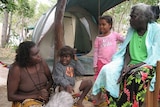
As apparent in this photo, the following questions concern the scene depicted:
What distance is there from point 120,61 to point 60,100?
906mm

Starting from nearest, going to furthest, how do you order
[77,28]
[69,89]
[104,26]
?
[69,89]
[104,26]
[77,28]

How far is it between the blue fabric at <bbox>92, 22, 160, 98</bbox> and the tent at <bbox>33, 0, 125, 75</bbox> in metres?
3.49

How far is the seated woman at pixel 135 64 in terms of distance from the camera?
102 inches

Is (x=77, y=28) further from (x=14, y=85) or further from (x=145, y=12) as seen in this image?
(x=14, y=85)

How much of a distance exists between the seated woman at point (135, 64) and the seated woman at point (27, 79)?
68 centimetres

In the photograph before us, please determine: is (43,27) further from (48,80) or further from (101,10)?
(48,80)

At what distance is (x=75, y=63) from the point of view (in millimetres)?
3002

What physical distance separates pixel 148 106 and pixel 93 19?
5296 millimetres

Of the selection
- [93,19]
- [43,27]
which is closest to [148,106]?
[43,27]

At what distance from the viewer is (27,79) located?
8.32 feet

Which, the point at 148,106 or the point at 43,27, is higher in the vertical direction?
the point at 43,27

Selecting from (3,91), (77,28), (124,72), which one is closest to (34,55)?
(124,72)

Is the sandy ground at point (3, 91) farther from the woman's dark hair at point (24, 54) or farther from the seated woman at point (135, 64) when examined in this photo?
the woman's dark hair at point (24, 54)

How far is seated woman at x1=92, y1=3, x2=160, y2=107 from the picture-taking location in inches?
102
